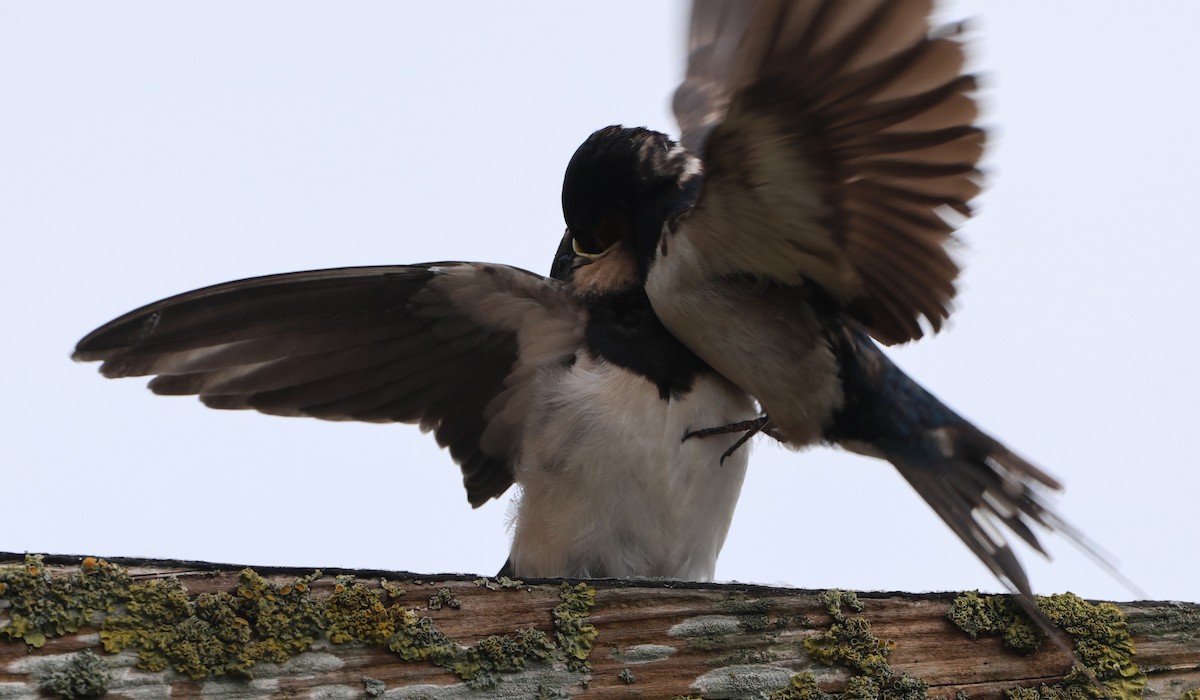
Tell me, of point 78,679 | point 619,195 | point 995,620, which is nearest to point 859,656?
point 995,620

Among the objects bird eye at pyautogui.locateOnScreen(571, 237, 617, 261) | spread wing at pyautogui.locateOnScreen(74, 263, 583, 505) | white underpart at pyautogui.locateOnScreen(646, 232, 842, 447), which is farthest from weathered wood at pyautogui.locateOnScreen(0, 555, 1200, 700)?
bird eye at pyautogui.locateOnScreen(571, 237, 617, 261)

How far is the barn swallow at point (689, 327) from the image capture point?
188 centimetres

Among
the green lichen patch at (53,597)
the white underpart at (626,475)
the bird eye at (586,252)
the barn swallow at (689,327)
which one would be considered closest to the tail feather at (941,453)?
the barn swallow at (689,327)

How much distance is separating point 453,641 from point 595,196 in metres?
1.26

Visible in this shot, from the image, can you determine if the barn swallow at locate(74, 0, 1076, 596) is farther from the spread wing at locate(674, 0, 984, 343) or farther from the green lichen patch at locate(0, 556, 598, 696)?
the green lichen patch at locate(0, 556, 598, 696)

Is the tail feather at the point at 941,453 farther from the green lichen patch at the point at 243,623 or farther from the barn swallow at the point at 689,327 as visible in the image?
the green lichen patch at the point at 243,623

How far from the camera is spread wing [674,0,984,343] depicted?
5.87 feet

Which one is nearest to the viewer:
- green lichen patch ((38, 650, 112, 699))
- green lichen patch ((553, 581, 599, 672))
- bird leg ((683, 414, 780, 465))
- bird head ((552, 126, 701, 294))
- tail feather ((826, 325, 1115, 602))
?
green lichen patch ((38, 650, 112, 699))

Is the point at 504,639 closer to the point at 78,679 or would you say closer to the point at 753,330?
the point at 78,679

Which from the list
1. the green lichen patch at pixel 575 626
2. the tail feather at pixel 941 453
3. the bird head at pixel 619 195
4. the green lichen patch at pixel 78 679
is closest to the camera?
the green lichen patch at pixel 78 679

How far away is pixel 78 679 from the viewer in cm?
148

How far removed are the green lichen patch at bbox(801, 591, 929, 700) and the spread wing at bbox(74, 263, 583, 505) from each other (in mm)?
1022

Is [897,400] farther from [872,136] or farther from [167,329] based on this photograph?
[167,329]

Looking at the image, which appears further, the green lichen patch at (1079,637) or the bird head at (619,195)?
the bird head at (619,195)
